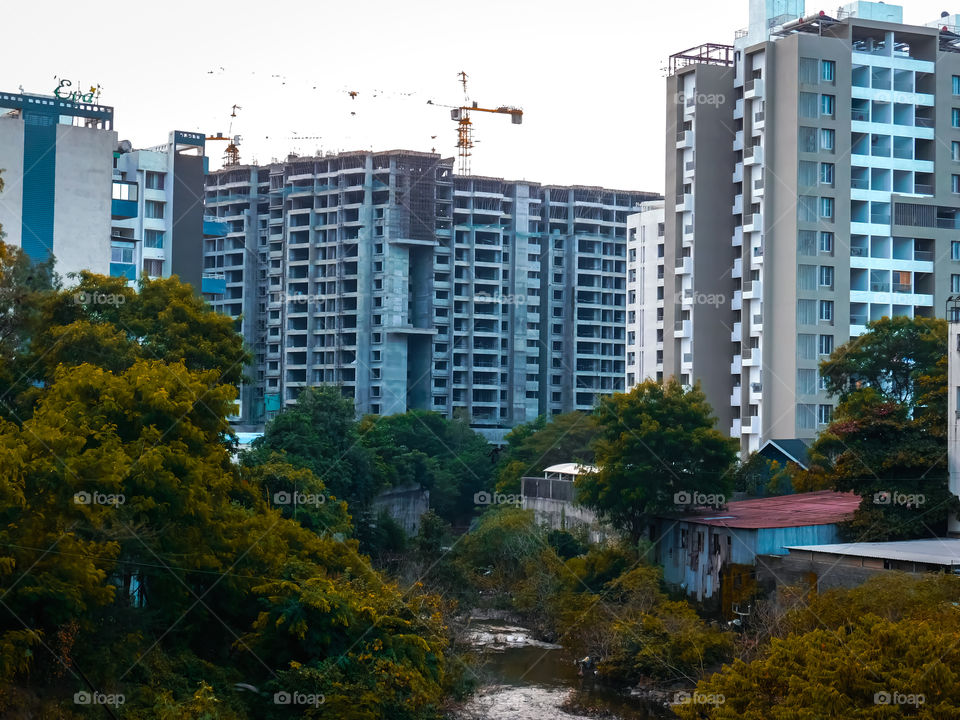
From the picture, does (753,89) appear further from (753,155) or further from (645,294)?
(645,294)

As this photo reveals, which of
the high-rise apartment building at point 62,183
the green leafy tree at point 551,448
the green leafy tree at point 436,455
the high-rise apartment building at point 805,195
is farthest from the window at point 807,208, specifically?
the high-rise apartment building at point 62,183

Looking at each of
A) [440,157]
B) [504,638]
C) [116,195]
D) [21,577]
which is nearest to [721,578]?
[504,638]

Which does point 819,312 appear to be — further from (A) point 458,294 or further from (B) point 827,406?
(A) point 458,294

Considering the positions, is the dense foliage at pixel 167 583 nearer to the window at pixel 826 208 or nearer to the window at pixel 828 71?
the window at pixel 826 208

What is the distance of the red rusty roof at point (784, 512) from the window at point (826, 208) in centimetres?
1649

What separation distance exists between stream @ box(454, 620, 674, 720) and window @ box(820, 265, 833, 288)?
78.7 ft

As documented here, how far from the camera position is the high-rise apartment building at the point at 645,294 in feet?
242

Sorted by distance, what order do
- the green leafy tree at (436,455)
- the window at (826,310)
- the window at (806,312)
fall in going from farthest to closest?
1. the green leafy tree at (436,455)
2. the window at (826,310)
3. the window at (806,312)

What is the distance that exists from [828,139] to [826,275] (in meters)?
5.87

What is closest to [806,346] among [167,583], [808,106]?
[808,106]

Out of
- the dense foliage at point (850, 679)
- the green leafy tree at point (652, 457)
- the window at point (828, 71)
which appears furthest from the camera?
the window at point (828, 71)

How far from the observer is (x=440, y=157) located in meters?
83.1

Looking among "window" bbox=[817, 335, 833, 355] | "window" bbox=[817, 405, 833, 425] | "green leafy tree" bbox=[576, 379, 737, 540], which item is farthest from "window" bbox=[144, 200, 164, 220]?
"window" bbox=[817, 405, 833, 425]

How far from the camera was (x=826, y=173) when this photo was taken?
55.3 metres
